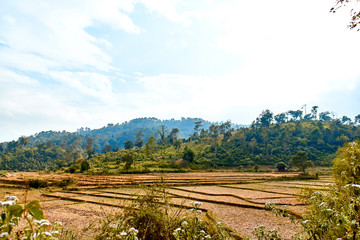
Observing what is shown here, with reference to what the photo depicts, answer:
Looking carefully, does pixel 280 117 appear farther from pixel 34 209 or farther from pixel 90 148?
pixel 34 209

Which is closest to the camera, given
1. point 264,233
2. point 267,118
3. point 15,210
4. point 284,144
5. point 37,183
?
point 15,210

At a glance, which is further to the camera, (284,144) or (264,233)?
(284,144)

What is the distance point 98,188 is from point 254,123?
340 ft

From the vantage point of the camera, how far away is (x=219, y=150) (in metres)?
86.6

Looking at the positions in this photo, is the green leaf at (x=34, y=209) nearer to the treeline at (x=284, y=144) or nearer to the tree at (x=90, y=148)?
the treeline at (x=284, y=144)

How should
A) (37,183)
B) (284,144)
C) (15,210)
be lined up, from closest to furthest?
1. (15,210)
2. (37,183)
3. (284,144)

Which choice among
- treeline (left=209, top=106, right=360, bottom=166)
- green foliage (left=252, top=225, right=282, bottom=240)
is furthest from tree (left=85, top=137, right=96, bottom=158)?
green foliage (left=252, top=225, right=282, bottom=240)

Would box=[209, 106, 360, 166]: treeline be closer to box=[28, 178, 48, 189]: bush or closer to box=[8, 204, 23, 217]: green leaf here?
box=[28, 178, 48, 189]: bush

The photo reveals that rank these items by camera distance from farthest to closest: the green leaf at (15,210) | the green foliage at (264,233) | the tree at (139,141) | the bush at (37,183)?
the tree at (139,141) < the bush at (37,183) < the green foliage at (264,233) < the green leaf at (15,210)

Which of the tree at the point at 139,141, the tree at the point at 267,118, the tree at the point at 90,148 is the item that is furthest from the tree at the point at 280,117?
the tree at the point at 90,148

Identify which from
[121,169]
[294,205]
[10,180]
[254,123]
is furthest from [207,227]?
[254,123]

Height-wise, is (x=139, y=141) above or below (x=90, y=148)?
above

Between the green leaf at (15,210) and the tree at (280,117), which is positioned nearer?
the green leaf at (15,210)

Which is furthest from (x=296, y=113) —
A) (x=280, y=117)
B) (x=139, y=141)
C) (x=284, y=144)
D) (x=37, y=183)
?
(x=37, y=183)
